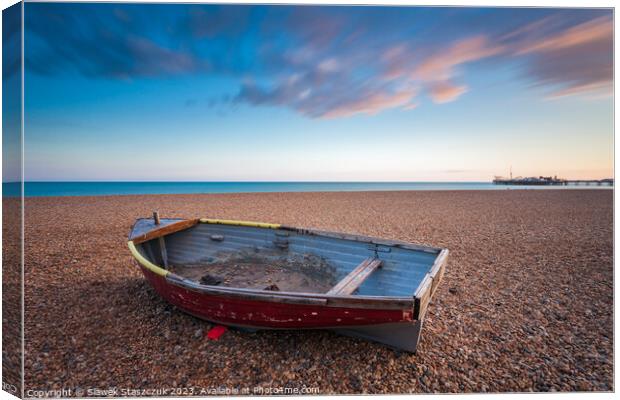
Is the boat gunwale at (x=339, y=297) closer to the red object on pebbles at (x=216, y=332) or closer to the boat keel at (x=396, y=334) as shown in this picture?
the boat keel at (x=396, y=334)

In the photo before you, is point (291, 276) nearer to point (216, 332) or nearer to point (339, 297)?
point (216, 332)

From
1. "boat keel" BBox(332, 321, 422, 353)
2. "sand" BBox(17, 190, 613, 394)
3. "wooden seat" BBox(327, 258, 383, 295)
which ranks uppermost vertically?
"wooden seat" BBox(327, 258, 383, 295)

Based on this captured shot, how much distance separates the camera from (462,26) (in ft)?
14.2

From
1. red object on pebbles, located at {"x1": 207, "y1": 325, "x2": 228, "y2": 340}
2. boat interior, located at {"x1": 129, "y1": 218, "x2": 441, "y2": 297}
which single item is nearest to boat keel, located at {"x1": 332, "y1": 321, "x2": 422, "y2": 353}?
boat interior, located at {"x1": 129, "y1": 218, "x2": 441, "y2": 297}

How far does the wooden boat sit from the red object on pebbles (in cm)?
12

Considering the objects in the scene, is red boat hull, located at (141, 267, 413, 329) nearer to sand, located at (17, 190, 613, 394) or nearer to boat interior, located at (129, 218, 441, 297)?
sand, located at (17, 190, 613, 394)

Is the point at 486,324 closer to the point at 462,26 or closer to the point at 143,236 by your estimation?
the point at 462,26

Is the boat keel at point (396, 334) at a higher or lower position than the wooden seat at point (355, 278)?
lower

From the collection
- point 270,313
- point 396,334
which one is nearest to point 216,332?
point 270,313

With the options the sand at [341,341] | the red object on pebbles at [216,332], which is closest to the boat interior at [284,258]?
the sand at [341,341]

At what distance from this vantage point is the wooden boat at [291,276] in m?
3.49

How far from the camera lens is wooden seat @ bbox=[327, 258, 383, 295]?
405 cm

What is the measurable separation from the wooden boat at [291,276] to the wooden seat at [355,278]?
15 millimetres

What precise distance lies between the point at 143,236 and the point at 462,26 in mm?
6274
